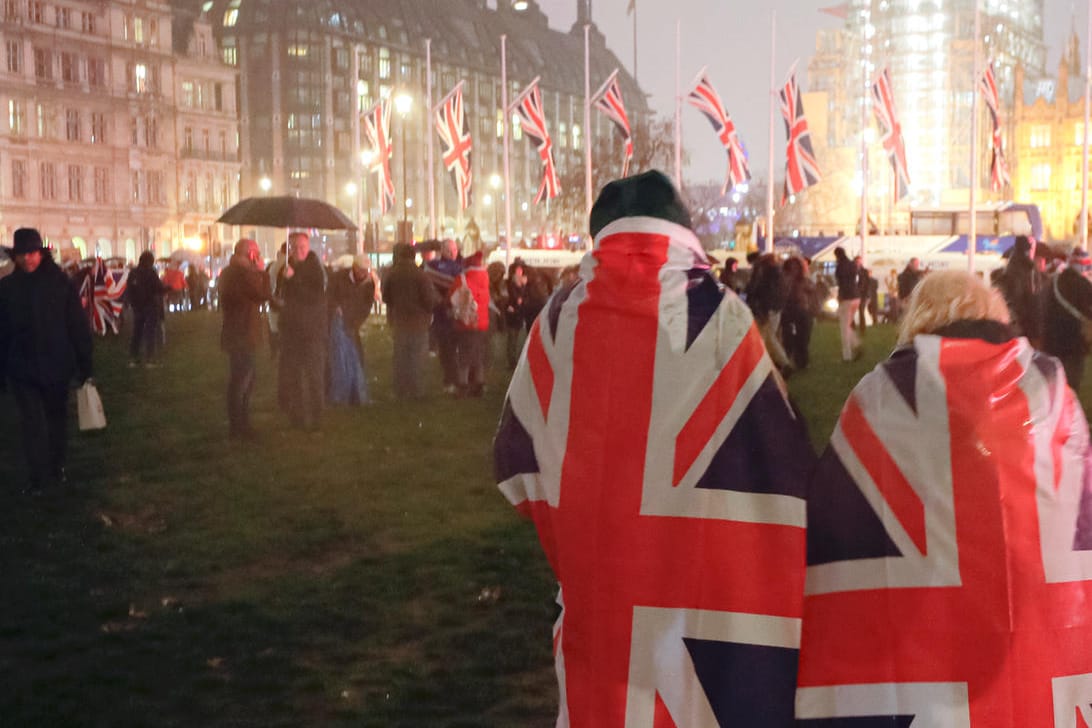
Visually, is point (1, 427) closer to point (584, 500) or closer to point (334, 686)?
point (334, 686)

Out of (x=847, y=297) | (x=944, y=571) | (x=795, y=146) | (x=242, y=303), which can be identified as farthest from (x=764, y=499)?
(x=795, y=146)

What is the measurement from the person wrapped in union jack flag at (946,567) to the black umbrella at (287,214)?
42.7 feet

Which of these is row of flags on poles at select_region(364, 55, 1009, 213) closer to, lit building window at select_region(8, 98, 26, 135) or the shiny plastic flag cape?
the shiny plastic flag cape

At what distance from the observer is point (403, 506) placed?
8586mm

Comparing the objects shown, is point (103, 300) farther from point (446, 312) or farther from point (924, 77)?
point (924, 77)

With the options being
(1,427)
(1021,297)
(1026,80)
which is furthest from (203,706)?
(1026,80)

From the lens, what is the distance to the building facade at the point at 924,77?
85062 mm

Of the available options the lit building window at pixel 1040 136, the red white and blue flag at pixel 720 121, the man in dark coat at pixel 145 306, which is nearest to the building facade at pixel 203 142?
the red white and blue flag at pixel 720 121

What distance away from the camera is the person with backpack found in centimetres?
1477

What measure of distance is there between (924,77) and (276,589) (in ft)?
281

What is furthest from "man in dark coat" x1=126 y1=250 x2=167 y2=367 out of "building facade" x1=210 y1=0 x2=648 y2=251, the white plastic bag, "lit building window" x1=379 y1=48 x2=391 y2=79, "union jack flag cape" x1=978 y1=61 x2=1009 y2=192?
"lit building window" x1=379 y1=48 x2=391 y2=79

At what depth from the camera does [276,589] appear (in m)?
6.51

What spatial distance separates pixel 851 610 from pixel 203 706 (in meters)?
2.87

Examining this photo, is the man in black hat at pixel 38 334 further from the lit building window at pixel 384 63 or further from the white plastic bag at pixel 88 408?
the lit building window at pixel 384 63
